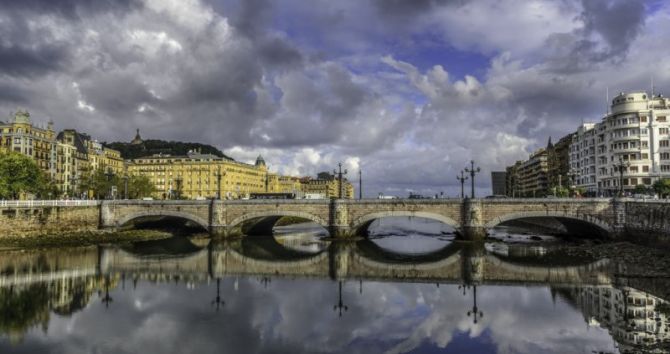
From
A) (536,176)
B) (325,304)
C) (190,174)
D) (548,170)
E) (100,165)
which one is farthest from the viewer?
(190,174)

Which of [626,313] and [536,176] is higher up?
[536,176]

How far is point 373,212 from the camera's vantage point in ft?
255

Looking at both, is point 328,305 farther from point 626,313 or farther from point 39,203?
point 39,203

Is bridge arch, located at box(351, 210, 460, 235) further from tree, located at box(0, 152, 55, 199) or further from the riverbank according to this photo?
tree, located at box(0, 152, 55, 199)

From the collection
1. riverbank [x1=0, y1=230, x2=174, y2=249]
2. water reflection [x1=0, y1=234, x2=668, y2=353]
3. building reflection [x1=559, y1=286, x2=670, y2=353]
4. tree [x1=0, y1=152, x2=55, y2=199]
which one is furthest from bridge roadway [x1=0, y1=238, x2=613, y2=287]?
tree [x1=0, y1=152, x2=55, y2=199]

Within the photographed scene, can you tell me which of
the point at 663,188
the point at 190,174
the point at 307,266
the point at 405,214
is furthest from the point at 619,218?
the point at 190,174

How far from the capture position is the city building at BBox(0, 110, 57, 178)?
107125 millimetres

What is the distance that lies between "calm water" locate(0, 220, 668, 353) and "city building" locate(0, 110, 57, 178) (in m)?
56.3

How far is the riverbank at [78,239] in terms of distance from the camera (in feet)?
228

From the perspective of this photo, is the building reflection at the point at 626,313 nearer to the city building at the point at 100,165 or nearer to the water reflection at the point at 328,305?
the water reflection at the point at 328,305

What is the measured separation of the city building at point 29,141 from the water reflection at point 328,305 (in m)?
56.5

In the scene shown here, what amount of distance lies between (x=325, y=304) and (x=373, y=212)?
40209mm

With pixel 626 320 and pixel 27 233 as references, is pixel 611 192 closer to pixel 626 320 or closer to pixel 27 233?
pixel 626 320

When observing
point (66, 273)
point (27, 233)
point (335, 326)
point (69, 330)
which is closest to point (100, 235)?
point (27, 233)
